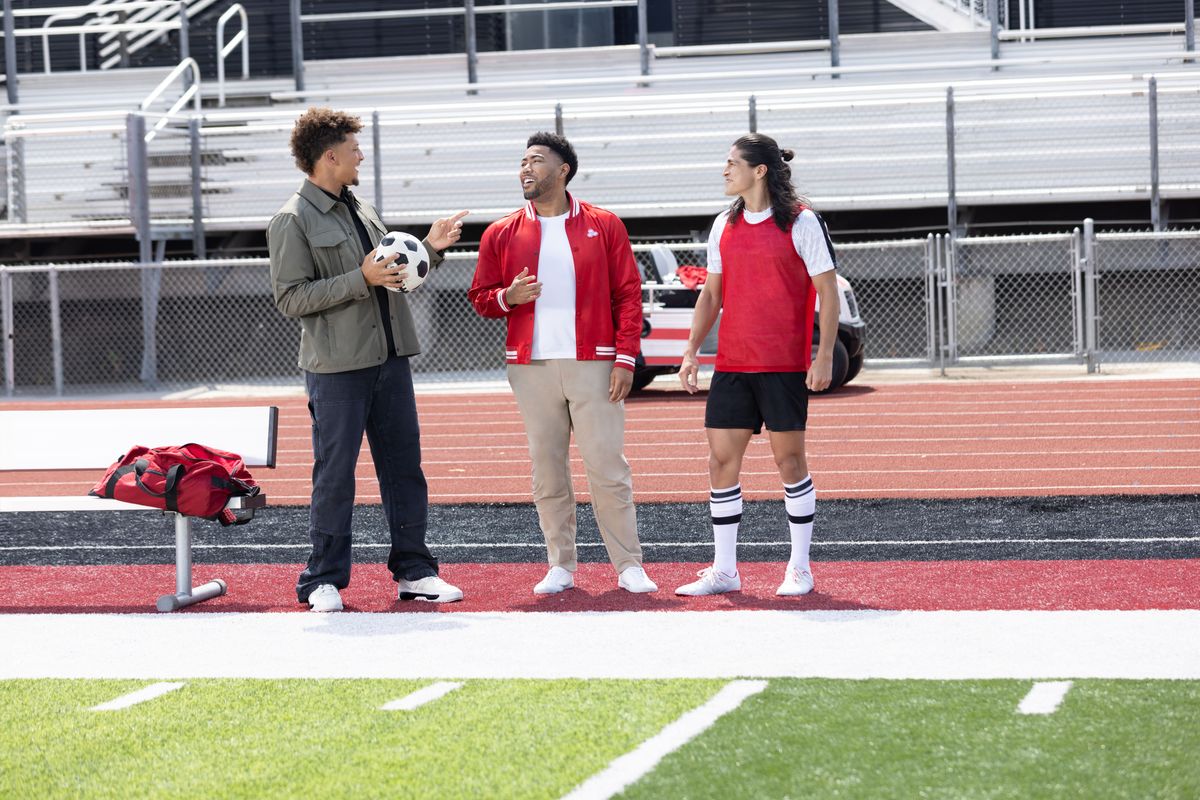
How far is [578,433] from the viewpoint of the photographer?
634cm

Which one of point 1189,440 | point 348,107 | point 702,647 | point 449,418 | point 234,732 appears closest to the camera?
point 234,732

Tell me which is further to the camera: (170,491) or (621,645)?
(170,491)

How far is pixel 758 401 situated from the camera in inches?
244

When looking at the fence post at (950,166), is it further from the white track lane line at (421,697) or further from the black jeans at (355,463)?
the white track lane line at (421,697)

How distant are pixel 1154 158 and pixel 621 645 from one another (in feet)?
50.2

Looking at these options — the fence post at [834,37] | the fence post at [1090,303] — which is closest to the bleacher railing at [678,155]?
the fence post at [834,37]

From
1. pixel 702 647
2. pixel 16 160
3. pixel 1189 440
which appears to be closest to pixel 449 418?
pixel 1189 440

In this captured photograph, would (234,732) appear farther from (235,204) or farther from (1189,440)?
(235,204)

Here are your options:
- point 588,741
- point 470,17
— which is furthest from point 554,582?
point 470,17

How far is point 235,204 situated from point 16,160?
2.64 m

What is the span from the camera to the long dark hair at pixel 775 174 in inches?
241

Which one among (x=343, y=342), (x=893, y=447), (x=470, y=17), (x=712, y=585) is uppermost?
(x=470, y=17)

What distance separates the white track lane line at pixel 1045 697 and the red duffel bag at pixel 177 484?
11.4 feet

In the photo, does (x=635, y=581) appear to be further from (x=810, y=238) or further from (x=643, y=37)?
(x=643, y=37)
